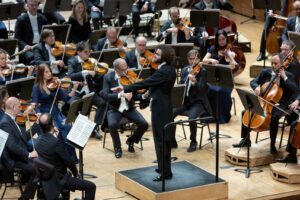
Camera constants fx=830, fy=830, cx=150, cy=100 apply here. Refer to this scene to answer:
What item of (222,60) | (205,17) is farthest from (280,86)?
(205,17)

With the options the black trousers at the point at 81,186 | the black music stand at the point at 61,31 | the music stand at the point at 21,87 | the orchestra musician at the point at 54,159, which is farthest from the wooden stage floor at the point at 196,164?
the black music stand at the point at 61,31

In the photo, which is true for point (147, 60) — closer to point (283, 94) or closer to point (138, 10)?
point (283, 94)

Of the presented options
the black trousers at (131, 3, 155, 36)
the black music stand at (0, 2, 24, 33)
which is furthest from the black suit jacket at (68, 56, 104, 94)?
the black trousers at (131, 3, 155, 36)

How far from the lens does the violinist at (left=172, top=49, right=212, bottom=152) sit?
37.9 feet

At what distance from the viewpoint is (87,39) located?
1395 centimetres

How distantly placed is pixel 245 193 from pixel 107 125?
2677mm

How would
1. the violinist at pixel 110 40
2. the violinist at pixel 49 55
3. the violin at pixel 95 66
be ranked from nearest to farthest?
1. the violin at pixel 95 66
2. the violinist at pixel 49 55
3. the violinist at pixel 110 40

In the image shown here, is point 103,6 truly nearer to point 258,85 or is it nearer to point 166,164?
point 258,85

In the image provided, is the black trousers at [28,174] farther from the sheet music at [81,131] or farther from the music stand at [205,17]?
the music stand at [205,17]

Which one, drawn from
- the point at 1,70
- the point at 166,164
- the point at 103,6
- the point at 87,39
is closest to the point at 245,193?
the point at 166,164

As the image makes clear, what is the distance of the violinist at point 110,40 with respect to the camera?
12891 mm

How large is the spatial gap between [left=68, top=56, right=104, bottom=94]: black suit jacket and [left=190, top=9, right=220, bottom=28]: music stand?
244 cm

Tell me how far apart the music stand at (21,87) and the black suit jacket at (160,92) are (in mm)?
1720

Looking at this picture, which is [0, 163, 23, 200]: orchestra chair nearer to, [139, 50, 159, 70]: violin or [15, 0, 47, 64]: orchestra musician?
[139, 50, 159, 70]: violin
